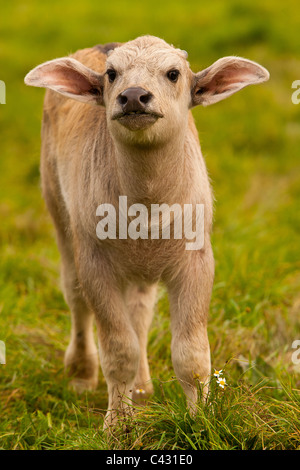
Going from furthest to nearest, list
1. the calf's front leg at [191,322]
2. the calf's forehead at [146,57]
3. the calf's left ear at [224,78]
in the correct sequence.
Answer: the calf's front leg at [191,322], the calf's left ear at [224,78], the calf's forehead at [146,57]

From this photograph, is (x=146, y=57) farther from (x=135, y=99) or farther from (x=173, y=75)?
(x=135, y=99)

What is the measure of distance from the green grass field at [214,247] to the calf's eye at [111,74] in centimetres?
180

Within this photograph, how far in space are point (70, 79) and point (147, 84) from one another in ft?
2.70

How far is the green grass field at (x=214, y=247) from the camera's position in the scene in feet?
15.1

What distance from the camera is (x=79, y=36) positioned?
13.8m

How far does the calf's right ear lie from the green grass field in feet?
6.06

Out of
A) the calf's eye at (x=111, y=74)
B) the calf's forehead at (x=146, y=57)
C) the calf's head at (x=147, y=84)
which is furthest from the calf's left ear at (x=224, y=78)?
the calf's eye at (x=111, y=74)

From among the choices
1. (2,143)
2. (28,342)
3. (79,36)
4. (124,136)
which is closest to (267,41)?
(79,36)

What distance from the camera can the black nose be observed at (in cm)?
427

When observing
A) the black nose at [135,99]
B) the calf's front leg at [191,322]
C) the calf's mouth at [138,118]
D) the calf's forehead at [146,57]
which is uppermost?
the calf's forehead at [146,57]

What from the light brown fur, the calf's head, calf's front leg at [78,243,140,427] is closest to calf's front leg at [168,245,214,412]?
the light brown fur

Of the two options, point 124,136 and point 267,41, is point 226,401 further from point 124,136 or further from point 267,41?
point 267,41

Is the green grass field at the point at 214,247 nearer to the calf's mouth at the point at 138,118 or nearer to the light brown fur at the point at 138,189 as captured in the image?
the light brown fur at the point at 138,189

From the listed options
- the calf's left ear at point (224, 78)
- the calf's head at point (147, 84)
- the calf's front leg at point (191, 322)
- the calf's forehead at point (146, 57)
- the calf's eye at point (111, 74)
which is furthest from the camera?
the calf's front leg at point (191, 322)
